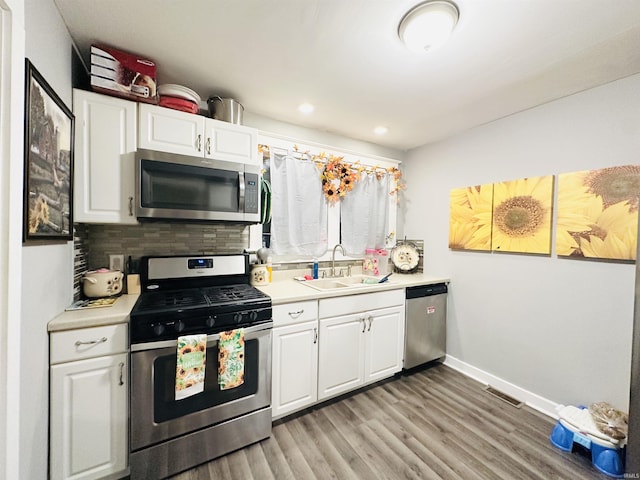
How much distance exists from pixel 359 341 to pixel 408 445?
73cm

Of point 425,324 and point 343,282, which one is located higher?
point 343,282

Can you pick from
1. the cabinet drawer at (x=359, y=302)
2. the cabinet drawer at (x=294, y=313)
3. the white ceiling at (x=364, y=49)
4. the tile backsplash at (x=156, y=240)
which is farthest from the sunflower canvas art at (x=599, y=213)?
the tile backsplash at (x=156, y=240)

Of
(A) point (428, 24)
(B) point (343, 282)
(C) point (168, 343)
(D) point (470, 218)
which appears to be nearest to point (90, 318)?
(C) point (168, 343)

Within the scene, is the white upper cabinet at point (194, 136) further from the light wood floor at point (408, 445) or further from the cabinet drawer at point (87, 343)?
the light wood floor at point (408, 445)

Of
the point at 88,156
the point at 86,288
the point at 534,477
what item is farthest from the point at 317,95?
the point at 534,477

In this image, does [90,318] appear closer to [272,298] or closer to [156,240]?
[156,240]

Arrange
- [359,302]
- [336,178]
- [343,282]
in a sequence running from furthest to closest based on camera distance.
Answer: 1. [336,178]
2. [343,282]
3. [359,302]

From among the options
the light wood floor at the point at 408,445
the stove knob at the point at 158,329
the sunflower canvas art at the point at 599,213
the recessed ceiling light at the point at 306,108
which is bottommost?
the light wood floor at the point at 408,445

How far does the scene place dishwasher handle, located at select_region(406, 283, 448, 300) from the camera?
2.44 m

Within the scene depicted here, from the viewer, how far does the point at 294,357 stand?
1.84 m

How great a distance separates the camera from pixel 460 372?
2.59 metres

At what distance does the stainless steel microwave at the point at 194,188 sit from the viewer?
1584 millimetres

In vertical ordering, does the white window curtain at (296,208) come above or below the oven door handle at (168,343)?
above

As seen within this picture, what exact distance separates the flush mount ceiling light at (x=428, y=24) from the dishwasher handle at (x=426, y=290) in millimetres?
1880
